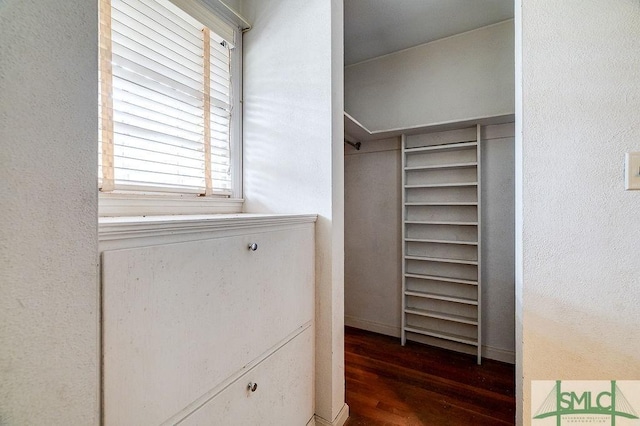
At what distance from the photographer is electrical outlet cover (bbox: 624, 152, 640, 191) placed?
36.7 inches

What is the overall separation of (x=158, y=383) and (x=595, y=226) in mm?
1515

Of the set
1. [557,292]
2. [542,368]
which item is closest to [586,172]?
[557,292]

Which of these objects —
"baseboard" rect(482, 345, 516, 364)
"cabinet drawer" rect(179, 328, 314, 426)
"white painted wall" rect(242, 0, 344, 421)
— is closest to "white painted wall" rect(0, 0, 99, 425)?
"cabinet drawer" rect(179, 328, 314, 426)

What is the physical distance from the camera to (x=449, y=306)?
90.8 inches

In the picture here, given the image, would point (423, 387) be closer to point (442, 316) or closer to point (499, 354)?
point (442, 316)

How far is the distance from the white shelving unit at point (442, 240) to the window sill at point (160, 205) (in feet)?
5.18

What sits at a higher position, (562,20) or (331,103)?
(562,20)

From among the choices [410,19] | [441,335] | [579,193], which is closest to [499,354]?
[441,335]

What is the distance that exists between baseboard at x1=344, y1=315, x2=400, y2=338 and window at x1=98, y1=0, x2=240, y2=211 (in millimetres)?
1858

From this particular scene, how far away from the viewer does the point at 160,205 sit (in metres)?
1.22

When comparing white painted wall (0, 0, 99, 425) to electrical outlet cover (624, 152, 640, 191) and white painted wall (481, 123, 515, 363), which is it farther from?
white painted wall (481, 123, 515, 363)

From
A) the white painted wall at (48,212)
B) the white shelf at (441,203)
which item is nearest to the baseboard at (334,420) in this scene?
the white painted wall at (48,212)

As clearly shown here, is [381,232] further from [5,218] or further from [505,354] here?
[5,218]

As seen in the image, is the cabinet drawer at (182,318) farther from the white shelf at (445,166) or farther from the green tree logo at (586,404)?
the white shelf at (445,166)
